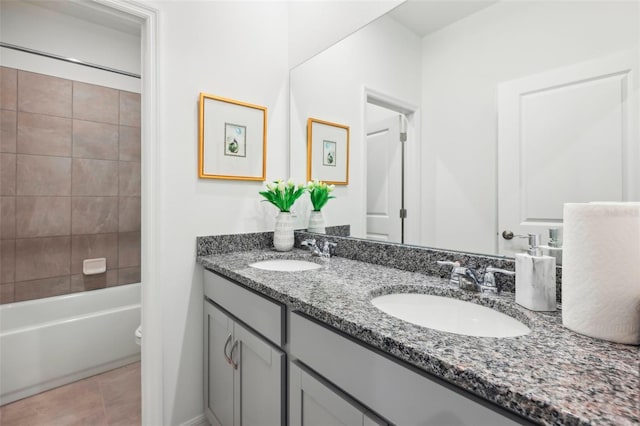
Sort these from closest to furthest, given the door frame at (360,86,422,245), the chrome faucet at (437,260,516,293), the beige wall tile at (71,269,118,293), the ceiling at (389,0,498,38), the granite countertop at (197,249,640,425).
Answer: the granite countertop at (197,249,640,425), the chrome faucet at (437,260,516,293), the ceiling at (389,0,498,38), the door frame at (360,86,422,245), the beige wall tile at (71,269,118,293)

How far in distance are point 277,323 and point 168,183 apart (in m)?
0.90

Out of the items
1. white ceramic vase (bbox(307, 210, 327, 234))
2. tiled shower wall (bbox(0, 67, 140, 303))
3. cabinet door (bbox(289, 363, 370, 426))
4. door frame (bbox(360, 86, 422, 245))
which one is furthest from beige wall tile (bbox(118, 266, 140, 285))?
door frame (bbox(360, 86, 422, 245))

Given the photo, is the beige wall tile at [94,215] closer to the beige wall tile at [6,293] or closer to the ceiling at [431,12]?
the beige wall tile at [6,293]

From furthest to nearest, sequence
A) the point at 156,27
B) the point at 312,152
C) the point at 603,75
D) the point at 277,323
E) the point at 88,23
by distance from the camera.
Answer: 1. the point at 88,23
2. the point at 312,152
3. the point at 156,27
4. the point at 277,323
5. the point at 603,75

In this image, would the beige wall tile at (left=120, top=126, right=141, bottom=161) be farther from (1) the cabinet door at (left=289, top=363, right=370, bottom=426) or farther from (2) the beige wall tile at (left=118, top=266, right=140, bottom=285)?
(1) the cabinet door at (left=289, top=363, right=370, bottom=426)

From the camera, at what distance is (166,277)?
1.47 meters

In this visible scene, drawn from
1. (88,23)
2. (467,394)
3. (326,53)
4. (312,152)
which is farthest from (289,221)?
(88,23)

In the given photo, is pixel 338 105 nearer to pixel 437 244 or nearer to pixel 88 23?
pixel 437 244

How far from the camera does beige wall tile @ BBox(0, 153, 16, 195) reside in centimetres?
202

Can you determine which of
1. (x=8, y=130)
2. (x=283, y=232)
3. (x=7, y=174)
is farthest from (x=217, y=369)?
(x=8, y=130)

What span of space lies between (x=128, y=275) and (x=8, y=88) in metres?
1.47

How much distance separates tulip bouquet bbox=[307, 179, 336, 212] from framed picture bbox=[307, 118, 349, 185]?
0.05 m

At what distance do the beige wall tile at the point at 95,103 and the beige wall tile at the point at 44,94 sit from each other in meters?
0.05

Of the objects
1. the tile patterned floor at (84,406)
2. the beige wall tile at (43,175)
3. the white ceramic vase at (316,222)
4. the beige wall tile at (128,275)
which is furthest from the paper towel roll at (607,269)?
A: the beige wall tile at (43,175)
